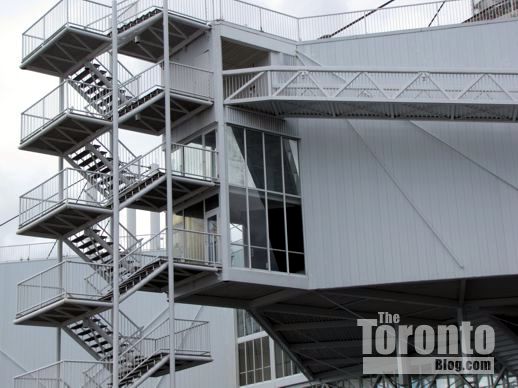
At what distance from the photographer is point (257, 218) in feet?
126

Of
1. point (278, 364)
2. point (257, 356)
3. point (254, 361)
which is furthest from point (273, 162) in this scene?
point (254, 361)

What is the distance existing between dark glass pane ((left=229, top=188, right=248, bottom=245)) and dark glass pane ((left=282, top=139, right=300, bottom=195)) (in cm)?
220

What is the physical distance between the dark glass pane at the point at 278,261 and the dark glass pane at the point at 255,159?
105 inches

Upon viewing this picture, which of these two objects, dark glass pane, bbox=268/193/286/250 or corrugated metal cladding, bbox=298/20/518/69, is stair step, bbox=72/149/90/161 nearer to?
dark glass pane, bbox=268/193/286/250

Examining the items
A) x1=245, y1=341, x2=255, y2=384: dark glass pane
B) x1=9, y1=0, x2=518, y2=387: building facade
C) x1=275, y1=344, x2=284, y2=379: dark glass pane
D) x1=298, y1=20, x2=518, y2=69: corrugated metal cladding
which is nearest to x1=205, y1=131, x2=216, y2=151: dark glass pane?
x1=9, y1=0, x2=518, y2=387: building facade

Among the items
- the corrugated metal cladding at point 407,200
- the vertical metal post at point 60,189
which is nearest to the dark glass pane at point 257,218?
the corrugated metal cladding at point 407,200

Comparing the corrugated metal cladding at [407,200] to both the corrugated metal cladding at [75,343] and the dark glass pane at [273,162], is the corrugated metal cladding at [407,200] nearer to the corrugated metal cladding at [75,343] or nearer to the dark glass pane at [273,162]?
the dark glass pane at [273,162]

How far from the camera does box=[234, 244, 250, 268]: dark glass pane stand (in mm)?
37344

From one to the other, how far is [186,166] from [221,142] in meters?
1.79

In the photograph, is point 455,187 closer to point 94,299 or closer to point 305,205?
point 305,205

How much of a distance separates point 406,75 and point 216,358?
25855mm

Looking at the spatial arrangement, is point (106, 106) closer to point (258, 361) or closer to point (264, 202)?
point (264, 202)

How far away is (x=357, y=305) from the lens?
43281mm

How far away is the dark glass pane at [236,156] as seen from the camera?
1505 inches
